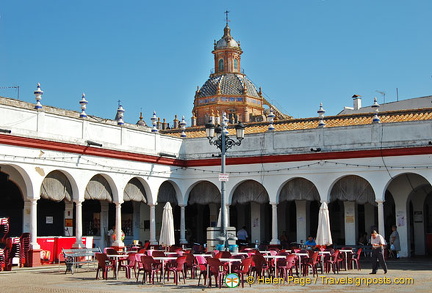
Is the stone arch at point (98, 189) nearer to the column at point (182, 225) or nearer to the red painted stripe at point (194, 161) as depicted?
the red painted stripe at point (194, 161)

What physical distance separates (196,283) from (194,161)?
14.3 meters

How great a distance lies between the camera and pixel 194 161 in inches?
1284

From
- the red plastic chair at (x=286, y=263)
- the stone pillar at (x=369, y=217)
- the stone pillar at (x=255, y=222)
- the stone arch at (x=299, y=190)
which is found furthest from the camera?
the stone pillar at (x=255, y=222)

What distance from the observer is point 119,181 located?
28922mm

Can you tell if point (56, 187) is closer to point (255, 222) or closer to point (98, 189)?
point (98, 189)

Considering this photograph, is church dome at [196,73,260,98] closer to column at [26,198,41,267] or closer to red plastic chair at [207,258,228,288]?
column at [26,198,41,267]

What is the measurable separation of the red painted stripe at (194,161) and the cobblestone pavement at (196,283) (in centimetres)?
442

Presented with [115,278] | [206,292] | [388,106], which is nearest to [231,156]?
[115,278]

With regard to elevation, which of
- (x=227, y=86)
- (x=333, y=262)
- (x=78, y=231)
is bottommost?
(x=333, y=262)

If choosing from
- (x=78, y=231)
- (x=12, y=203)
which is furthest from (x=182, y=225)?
(x=12, y=203)

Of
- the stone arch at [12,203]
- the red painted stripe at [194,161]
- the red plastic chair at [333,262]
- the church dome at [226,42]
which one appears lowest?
the red plastic chair at [333,262]

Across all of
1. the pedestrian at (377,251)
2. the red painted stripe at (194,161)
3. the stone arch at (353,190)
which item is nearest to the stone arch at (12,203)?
the red painted stripe at (194,161)

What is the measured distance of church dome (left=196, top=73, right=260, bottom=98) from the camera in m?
69.0

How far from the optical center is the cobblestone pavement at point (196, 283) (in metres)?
16.5
